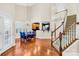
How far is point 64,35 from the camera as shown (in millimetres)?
2141

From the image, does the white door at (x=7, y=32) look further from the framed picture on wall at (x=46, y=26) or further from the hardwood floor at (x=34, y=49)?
the framed picture on wall at (x=46, y=26)

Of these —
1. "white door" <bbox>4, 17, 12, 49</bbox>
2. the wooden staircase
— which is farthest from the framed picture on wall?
"white door" <bbox>4, 17, 12, 49</bbox>

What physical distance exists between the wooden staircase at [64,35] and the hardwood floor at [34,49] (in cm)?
12

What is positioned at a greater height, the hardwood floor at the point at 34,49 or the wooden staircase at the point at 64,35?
the wooden staircase at the point at 64,35

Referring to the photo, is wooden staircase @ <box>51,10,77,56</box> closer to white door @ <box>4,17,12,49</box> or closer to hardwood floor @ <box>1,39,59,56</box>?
hardwood floor @ <box>1,39,59,56</box>

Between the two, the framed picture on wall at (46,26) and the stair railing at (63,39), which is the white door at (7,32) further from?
the stair railing at (63,39)

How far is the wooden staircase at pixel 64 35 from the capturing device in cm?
211

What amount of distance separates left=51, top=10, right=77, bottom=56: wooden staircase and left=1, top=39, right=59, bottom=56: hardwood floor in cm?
12

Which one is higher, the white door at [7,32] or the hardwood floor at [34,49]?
the white door at [7,32]

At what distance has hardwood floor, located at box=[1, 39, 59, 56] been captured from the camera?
2158 mm

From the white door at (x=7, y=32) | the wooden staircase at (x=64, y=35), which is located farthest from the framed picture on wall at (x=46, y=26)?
the white door at (x=7, y=32)

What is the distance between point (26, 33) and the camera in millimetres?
2156

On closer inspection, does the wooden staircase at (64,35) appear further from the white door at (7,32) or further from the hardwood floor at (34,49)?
the white door at (7,32)

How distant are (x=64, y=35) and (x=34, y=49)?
0.65 meters
